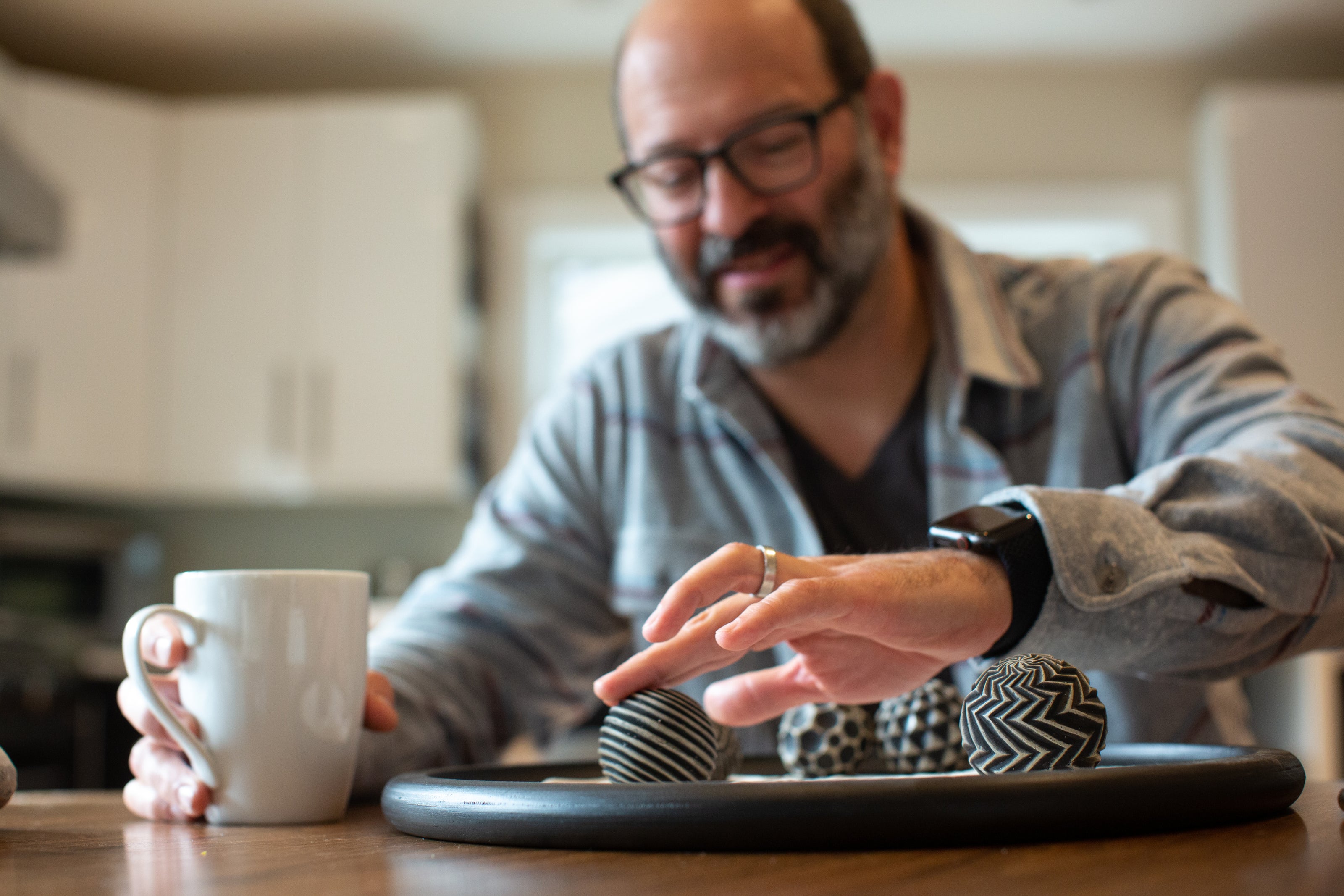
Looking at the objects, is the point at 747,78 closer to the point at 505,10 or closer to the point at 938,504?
the point at 938,504

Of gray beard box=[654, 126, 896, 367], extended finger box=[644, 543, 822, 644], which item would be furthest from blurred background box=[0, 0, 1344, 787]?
extended finger box=[644, 543, 822, 644]

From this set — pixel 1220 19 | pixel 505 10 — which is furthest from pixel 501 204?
pixel 1220 19

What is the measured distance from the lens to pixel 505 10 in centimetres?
353

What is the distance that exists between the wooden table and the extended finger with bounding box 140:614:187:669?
12 cm

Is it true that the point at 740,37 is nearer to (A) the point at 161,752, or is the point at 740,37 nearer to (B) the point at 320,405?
(A) the point at 161,752

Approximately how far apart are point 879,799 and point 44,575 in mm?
3458

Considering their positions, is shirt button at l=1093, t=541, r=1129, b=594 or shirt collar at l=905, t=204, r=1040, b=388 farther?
shirt collar at l=905, t=204, r=1040, b=388

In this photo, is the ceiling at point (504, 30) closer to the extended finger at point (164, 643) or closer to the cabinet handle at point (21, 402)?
the cabinet handle at point (21, 402)

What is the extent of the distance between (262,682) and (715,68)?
77 cm

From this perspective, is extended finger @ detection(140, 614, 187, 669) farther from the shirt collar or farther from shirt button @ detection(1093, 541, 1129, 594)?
the shirt collar

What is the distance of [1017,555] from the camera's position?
0.66m

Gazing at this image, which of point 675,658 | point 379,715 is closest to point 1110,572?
point 675,658

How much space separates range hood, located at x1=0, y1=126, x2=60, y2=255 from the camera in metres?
1.87

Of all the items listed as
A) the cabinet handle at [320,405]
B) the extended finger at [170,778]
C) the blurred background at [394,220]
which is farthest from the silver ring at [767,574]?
the cabinet handle at [320,405]
